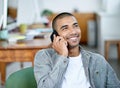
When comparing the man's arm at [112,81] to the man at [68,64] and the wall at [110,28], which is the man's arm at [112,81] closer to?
the man at [68,64]

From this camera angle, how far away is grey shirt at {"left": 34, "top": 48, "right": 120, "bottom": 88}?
154 centimetres

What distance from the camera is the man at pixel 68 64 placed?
61.6 inches

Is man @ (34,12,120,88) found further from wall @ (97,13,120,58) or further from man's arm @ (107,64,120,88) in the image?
wall @ (97,13,120,58)

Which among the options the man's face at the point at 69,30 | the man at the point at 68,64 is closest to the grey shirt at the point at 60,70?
the man at the point at 68,64

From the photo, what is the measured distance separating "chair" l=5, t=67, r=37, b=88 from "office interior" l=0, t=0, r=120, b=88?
3.77ft

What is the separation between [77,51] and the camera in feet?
5.62

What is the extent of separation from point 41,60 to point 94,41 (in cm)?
531

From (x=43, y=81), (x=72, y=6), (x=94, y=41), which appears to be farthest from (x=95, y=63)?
(x=72, y=6)

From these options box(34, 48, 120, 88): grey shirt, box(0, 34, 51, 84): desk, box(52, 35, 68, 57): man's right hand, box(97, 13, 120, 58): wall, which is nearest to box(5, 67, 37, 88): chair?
box(34, 48, 120, 88): grey shirt

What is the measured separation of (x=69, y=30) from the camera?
1.63 m

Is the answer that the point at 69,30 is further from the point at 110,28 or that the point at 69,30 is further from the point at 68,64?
the point at 110,28

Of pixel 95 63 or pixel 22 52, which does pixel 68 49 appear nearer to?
pixel 95 63

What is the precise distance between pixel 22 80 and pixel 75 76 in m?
0.32

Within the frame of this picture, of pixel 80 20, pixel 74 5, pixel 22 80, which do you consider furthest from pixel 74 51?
pixel 74 5
